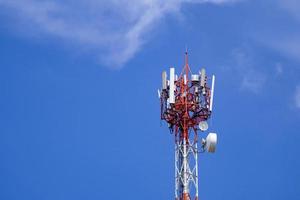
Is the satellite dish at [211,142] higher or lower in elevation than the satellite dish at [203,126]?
lower

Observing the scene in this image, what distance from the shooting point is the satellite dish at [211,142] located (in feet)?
187

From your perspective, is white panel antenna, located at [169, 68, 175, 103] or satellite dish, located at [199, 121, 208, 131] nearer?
white panel antenna, located at [169, 68, 175, 103]

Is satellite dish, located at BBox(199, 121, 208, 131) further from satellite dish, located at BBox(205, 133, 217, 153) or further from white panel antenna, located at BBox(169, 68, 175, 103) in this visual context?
white panel antenna, located at BBox(169, 68, 175, 103)

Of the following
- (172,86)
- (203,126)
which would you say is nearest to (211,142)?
(203,126)

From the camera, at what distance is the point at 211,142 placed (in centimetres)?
5688

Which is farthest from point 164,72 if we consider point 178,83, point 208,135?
point 208,135

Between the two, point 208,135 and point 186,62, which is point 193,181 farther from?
point 186,62

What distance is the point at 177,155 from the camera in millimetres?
58312

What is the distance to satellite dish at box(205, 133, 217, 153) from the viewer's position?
5688 cm

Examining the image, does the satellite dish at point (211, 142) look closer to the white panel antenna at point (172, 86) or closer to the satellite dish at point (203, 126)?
the satellite dish at point (203, 126)

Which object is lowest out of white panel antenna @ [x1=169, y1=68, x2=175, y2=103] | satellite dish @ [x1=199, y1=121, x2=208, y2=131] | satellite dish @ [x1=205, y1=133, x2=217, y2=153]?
satellite dish @ [x1=205, y1=133, x2=217, y2=153]

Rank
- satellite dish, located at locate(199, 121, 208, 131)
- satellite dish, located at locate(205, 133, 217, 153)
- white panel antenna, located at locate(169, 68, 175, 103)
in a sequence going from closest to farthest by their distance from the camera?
1. satellite dish, located at locate(205, 133, 217, 153)
2. white panel antenna, located at locate(169, 68, 175, 103)
3. satellite dish, located at locate(199, 121, 208, 131)

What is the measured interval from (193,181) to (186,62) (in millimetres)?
8597

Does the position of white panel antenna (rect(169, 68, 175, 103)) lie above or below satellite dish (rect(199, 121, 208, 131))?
above
